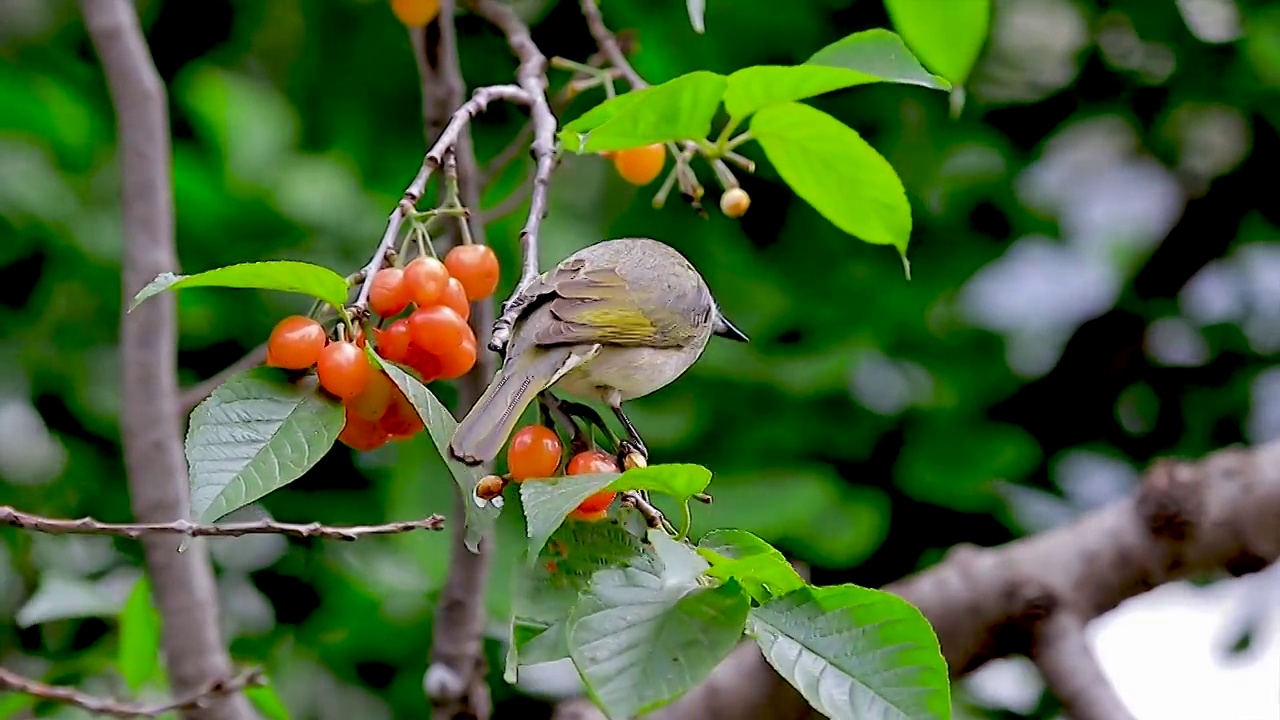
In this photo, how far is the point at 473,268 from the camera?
768 mm

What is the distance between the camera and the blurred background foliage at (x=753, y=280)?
1579mm

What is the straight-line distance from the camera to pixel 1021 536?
5.85 feet

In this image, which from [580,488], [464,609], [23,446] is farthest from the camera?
[23,446]

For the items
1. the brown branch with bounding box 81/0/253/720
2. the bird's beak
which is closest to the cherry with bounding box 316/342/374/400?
the bird's beak

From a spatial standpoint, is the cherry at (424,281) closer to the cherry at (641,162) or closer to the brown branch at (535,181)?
the brown branch at (535,181)

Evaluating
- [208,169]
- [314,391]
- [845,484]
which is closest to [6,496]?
[208,169]

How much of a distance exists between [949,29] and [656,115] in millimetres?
279

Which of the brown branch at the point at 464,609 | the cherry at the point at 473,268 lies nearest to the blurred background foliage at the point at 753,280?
the brown branch at the point at 464,609

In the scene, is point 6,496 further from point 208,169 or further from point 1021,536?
point 1021,536

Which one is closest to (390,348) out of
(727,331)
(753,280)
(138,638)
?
(727,331)

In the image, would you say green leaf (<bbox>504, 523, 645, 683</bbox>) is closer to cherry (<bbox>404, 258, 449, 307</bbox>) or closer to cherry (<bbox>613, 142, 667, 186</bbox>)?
cherry (<bbox>404, 258, 449, 307</bbox>)

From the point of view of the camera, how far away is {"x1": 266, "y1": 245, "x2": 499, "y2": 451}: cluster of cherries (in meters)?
0.64

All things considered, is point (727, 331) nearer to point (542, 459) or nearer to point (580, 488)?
point (542, 459)

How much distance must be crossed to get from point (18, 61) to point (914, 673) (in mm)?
1471
